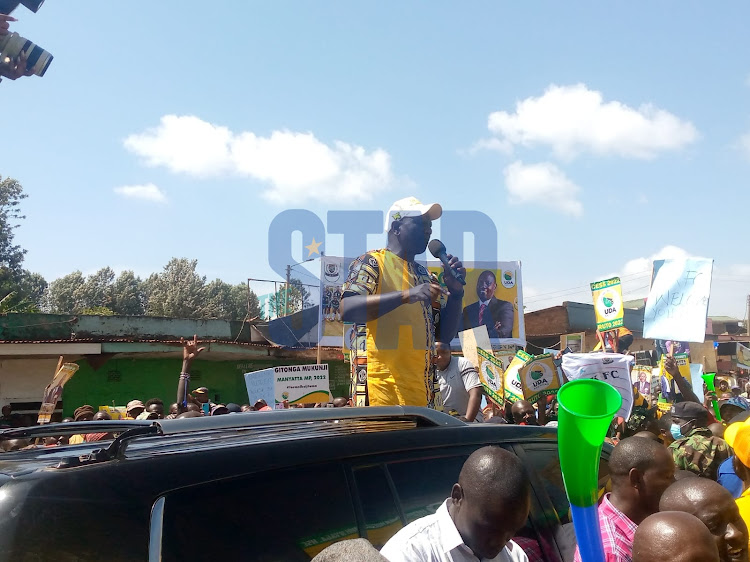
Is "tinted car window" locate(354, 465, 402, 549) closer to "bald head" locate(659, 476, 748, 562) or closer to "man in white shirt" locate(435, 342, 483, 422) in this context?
"bald head" locate(659, 476, 748, 562)

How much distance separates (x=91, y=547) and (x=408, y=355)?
2.29m

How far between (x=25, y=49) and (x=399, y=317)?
711cm

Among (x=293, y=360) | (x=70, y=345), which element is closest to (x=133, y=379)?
(x=70, y=345)

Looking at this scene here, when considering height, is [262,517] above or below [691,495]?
above

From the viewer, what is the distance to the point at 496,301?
18234mm

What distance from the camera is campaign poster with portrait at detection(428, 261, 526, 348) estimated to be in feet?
58.7

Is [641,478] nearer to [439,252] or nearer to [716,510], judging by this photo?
[716,510]

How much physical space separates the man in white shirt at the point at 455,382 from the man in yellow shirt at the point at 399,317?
76.5 inches

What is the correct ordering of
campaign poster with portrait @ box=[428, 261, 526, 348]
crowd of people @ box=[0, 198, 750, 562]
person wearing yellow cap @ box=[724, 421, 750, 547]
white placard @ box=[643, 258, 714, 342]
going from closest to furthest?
crowd of people @ box=[0, 198, 750, 562] → person wearing yellow cap @ box=[724, 421, 750, 547] → white placard @ box=[643, 258, 714, 342] → campaign poster with portrait @ box=[428, 261, 526, 348]

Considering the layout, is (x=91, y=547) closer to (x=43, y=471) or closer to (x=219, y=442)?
(x=43, y=471)

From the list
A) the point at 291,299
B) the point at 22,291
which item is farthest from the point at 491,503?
the point at 22,291

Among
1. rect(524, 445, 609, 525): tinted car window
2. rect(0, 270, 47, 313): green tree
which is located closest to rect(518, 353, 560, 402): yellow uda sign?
rect(524, 445, 609, 525): tinted car window

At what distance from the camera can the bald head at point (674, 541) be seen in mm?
1831

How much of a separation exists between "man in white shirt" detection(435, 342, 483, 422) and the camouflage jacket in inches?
Result: 63.8
